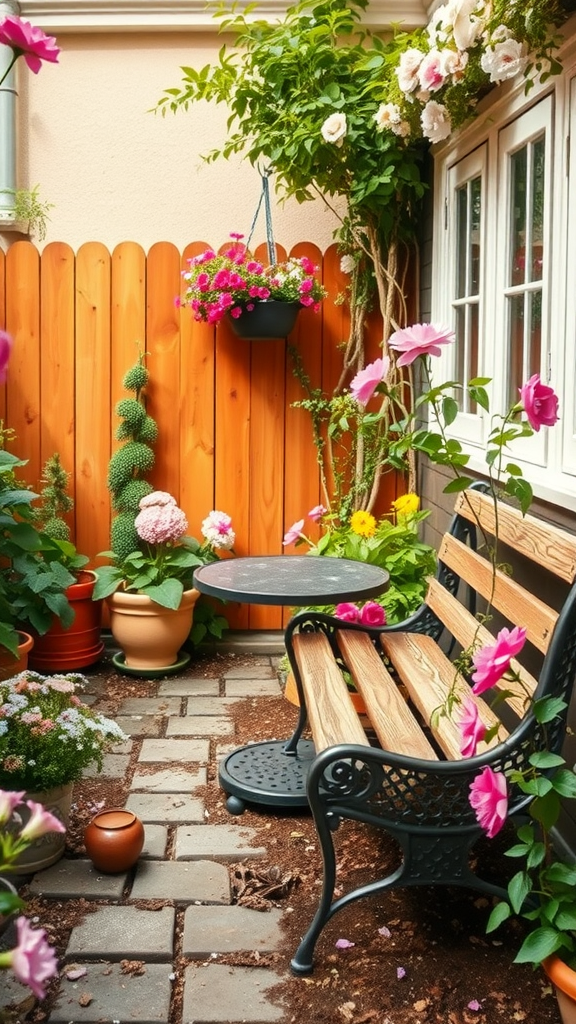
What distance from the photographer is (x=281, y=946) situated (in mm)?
2445

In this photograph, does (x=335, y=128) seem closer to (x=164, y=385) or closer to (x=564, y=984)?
(x=164, y=385)

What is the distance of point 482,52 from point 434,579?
1721 mm

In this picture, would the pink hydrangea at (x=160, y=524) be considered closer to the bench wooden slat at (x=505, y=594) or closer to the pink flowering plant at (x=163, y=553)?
the pink flowering plant at (x=163, y=553)

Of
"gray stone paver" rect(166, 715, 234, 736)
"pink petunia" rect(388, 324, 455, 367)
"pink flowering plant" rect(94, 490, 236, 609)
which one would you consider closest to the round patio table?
"gray stone paver" rect(166, 715, 234, 736)

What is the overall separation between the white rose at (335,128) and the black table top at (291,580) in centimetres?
179

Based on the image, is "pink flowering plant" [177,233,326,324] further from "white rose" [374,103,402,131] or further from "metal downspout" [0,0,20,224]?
"metal downspout" [0,0,20,224]

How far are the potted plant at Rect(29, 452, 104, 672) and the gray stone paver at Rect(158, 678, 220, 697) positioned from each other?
0.42 meters

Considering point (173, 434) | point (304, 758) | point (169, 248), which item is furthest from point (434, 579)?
point (169, 248)

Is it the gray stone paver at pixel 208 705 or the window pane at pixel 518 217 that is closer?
the window pane at pixel 518 217

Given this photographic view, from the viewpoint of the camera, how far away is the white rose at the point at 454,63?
3.34 metres

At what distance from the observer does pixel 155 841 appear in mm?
3025

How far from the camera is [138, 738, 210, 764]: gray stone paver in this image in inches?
145

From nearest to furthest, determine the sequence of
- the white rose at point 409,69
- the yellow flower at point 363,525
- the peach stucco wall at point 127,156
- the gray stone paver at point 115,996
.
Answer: the gray stone paver at point 115,996
the white rose at point 409,69
the yellow flower at point 363,525
the peach stucco wall at point 127,156

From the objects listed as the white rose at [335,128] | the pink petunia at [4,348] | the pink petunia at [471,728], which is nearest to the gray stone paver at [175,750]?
the pink petunia at [471,728]
